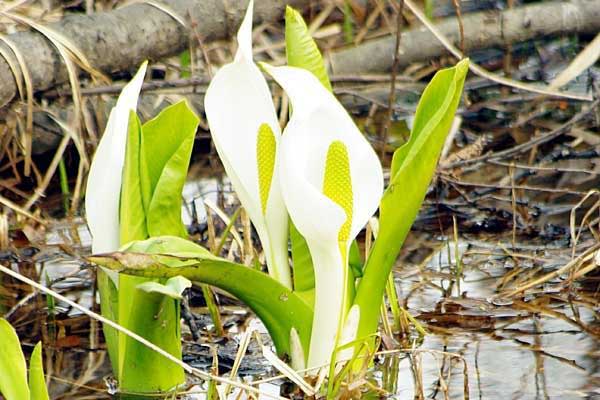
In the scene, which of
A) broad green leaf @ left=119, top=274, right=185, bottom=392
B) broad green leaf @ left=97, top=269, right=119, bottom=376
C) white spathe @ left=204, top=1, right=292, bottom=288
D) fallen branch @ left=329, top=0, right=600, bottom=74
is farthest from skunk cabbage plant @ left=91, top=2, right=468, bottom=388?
fallen branch @ left=329, top=0, right=600, bottom=74

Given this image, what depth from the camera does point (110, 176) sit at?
1979 millimetres

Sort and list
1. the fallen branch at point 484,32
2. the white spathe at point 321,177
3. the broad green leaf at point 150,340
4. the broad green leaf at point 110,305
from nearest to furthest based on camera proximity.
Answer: the white spathe at point 321,177
the broad green leaf at point 150,340
the broad green leaf at point 110,305
the fallen branch at point 484,32

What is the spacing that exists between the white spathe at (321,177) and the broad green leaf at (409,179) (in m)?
0.06

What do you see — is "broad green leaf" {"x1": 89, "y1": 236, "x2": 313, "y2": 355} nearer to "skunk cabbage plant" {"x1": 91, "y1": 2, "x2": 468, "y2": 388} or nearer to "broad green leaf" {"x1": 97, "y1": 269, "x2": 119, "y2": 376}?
"skunk cabbage plant" {"x1": 91, "y1": 2, "x2": 468, "y2": 388}

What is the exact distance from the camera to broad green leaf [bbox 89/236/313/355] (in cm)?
171

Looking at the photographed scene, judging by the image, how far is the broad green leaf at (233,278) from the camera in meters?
1.71

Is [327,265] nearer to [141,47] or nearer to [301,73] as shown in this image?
[301,73]

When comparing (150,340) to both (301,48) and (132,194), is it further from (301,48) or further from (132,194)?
(301,48)

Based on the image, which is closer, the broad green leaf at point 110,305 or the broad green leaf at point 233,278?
the broad green leaf at point 233,278

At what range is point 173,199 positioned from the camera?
6.46 feet

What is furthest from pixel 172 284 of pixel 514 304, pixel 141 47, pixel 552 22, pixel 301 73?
pixel 552 22

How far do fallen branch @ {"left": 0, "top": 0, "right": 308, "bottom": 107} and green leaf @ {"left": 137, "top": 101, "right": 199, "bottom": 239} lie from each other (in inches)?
49.6

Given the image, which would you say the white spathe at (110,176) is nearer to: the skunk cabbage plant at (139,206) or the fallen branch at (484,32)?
the skunk cabbage plant at (139,206)

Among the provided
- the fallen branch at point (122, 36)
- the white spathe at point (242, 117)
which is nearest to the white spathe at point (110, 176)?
the white spathe at point (242, 117)
